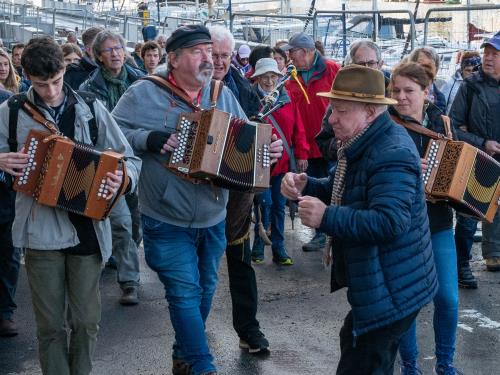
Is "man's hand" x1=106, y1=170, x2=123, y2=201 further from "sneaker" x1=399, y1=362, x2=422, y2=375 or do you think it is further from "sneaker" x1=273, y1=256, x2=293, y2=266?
"sneaker" x1=273, y1=256, x2=293, y2=266

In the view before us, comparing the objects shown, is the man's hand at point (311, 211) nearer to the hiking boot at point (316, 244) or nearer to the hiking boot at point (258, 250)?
the hiking boot at point (258, 250)

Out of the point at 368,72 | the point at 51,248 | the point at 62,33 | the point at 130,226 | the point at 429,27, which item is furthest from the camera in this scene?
the point at 62,33

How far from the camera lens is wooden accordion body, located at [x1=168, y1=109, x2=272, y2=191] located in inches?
203

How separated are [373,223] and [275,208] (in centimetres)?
509

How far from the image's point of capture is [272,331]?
659cm

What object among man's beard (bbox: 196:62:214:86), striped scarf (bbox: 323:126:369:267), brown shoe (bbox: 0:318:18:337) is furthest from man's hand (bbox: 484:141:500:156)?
brown shoe (bbox: 0:318:18:337)

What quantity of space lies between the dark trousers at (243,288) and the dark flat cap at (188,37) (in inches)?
58.0

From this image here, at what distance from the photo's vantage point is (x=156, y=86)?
17.6ft

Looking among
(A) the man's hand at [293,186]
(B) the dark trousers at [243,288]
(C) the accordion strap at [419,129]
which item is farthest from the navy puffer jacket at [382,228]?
(B) the dark trousers at [243,288]

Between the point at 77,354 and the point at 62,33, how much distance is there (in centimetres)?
1975

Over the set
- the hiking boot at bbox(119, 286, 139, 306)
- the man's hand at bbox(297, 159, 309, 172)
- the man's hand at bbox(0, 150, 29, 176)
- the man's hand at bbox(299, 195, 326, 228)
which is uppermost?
the man's hand at bbox(0, 150, 29, 176)

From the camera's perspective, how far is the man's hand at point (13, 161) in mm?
4633

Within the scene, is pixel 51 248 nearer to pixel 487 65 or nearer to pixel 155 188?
pixel 155 188

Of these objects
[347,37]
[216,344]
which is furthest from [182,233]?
[347,37]
